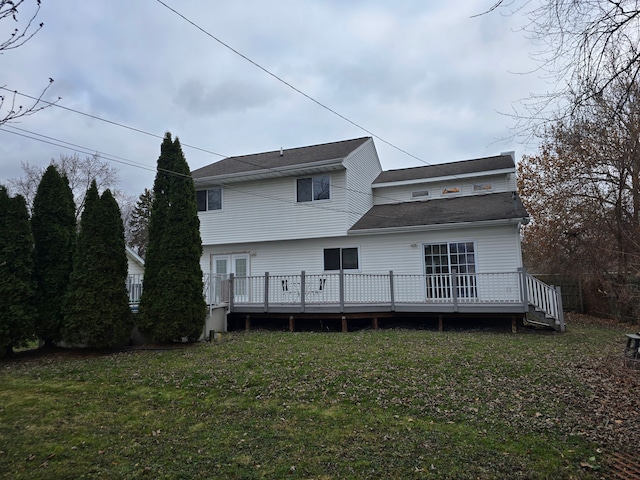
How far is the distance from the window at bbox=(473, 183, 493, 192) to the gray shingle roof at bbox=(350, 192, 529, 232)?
0.56 meters

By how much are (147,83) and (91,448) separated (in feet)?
27.4

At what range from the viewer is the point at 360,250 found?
48.2ft

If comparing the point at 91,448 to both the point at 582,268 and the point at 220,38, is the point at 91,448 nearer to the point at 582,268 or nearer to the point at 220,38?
the point at 220,38

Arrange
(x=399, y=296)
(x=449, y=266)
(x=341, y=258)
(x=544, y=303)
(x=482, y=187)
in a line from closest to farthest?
(x=544, y=303) → (x=399, y=296) → (x=449, y=266) → (x=341, y=258) → (x=482, y=187)

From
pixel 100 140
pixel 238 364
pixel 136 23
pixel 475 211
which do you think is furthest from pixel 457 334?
pixel 100 140

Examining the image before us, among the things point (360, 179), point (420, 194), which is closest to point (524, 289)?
point (420, 194)

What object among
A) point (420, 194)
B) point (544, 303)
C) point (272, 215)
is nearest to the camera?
point (544, 303)

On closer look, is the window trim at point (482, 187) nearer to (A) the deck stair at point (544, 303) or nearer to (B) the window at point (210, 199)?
(A) the deck stair at point (544, 303)

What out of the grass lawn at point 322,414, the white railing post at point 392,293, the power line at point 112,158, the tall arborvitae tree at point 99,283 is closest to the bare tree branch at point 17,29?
the power line at point 112,158

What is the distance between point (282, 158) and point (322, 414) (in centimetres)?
1324

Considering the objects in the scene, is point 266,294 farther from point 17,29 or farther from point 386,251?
point 17,29

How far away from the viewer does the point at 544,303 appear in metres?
11.1

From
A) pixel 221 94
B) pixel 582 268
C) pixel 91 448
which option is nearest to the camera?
pixel 91 448

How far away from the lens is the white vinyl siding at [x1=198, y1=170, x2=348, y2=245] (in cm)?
1471
